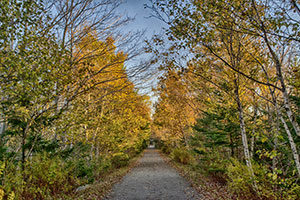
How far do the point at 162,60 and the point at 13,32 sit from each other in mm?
3488

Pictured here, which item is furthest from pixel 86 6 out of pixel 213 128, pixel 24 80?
pixel 213 128

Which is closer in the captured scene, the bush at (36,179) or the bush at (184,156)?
the bush at (36,179)

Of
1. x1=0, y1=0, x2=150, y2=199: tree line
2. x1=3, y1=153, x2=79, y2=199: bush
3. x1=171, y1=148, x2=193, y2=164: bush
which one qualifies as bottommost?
x1=171, y1=148, x2=193, y2=164: bush

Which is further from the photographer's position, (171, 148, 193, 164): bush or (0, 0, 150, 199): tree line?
(171, 148, 193, 164): bush

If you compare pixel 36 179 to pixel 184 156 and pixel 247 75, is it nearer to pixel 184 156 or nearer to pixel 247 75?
pixel 247 75

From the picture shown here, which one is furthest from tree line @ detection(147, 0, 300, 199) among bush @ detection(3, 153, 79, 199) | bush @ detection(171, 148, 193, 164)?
bush @ detection(171, 148, 193, 164)

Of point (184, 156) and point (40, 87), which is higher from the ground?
point (40, 87)

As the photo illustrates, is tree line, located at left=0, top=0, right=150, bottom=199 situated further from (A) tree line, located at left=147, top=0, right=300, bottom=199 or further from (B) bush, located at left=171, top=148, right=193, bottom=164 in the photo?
(B) bush, located at left=171, top=148, right=193, bottom=164

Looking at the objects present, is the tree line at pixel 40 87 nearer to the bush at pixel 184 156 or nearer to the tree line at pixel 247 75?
the tree line at pixel 247 75

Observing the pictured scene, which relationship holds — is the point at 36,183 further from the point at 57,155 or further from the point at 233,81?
the point at 233,81

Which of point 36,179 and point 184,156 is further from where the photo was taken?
point 184,156

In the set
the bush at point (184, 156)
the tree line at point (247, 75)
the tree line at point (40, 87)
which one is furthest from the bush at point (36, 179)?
the bush at point (184, 156)

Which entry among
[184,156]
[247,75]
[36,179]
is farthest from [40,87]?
[184,156]

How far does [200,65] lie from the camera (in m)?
5.00
